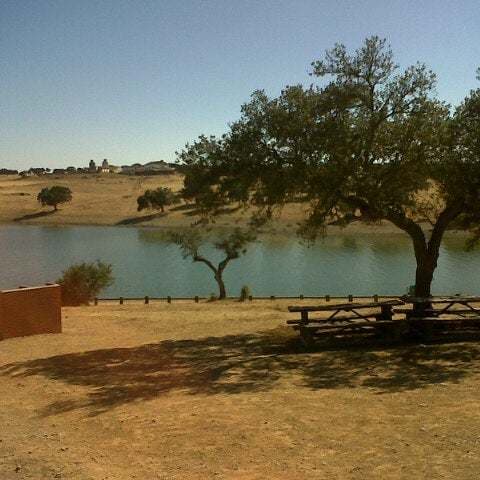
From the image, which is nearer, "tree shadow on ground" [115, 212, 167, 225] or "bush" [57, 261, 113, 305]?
"bush" [57, 261, 113, 305]

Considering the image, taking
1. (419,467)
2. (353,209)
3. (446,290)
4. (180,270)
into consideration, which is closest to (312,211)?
(353,209)

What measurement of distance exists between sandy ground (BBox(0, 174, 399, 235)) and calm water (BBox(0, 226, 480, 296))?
8.80 meters

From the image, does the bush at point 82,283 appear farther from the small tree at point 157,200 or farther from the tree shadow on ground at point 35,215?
the tree shadow on ground at point 35,215

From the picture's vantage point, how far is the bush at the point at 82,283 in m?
32.2

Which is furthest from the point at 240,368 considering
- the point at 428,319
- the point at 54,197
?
the point at 54,197

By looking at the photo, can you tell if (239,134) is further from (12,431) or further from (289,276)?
(289,276)

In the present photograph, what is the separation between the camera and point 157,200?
106 meters

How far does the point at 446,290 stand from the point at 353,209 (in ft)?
109

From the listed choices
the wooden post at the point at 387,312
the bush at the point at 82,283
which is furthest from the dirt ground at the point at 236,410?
the bush at the point at 82,283

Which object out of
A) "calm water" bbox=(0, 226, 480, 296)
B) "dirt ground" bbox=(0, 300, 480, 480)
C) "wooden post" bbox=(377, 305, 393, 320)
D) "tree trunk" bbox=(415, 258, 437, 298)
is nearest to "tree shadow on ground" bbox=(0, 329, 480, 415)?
"dirt ground" bbox=(0, 300, 480, 480)

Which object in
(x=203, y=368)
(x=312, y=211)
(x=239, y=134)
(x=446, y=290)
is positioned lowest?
(x=446, y=290)

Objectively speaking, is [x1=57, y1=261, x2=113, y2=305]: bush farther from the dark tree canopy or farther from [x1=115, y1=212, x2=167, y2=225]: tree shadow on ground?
[x1=115, y1=212, x2=167, y2=225]: tree shadow on ground

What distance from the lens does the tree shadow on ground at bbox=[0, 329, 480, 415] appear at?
40.6 feet

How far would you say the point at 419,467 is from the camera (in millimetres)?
7914
